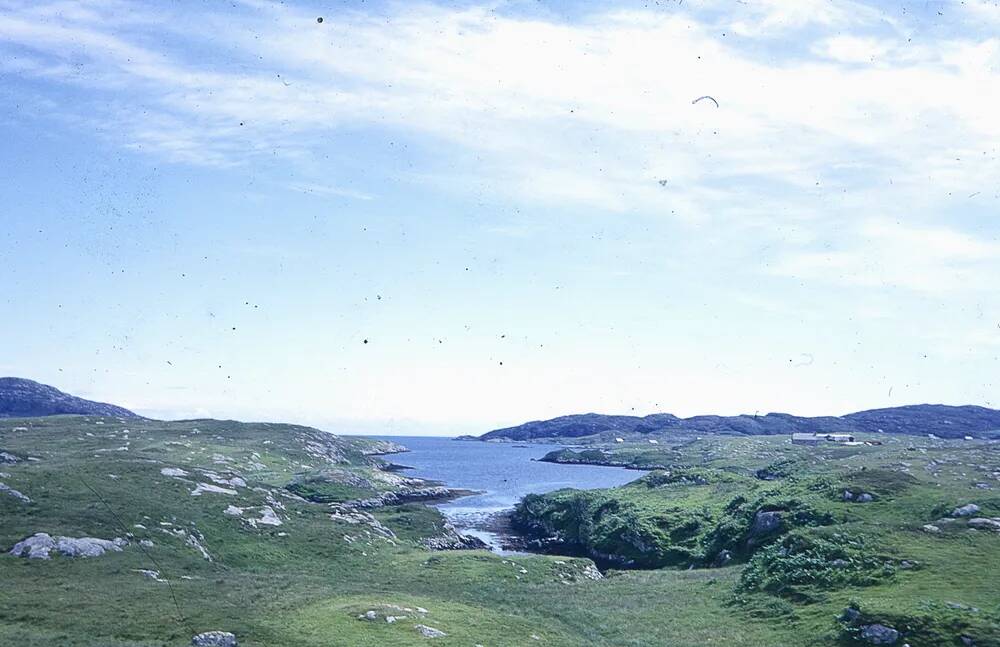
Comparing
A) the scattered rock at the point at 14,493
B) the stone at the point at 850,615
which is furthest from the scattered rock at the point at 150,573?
the stone at the point at 850,615

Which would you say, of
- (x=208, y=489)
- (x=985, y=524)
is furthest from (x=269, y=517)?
(x=985, y=524)

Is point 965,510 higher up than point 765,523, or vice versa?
point 965,510

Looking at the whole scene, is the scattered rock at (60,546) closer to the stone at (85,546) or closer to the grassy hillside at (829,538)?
the stone at (85,546)

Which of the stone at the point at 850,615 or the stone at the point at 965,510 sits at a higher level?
the stone at the point at 965,510

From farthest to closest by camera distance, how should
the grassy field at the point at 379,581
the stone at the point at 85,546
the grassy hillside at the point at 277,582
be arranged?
the stone at the point at 85,546 → the grassy field at the point at 379,581 → the grassy hillside at the point at 277,582

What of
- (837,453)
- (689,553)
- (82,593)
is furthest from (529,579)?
(837,453)

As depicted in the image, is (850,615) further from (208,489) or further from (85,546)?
(208,489)
